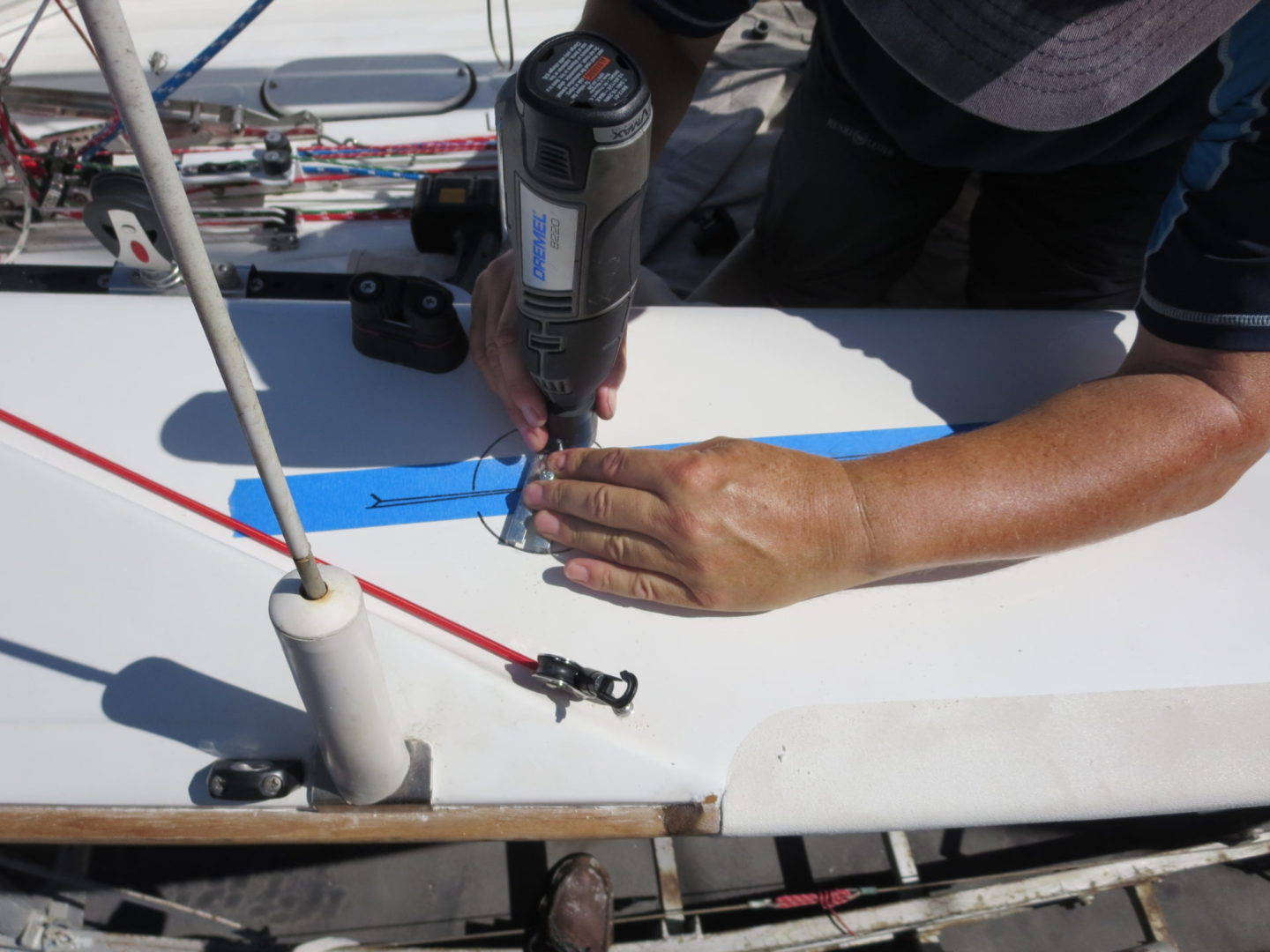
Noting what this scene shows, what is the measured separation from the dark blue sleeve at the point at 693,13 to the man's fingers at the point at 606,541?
632 millimetres

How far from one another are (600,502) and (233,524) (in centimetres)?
37

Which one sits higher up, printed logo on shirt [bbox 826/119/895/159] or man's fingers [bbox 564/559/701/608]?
printed logo on shirt [bbox 826/119/895/159]

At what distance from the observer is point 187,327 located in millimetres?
1057

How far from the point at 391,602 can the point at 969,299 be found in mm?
1255

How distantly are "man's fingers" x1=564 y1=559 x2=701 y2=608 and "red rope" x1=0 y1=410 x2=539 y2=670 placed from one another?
10 centimetres

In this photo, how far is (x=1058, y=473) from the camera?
3.03ft

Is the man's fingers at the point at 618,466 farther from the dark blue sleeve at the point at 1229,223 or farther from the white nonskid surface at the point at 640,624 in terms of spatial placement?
the dark blue sleeve at the point at 1229,223

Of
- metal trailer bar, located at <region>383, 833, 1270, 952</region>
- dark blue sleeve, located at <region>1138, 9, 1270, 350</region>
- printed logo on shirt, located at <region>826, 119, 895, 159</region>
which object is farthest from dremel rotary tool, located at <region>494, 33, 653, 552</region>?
metal trailer bar, located at <region>383, 833, 1270, 952</region>

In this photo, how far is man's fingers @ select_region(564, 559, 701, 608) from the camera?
34.4 inches

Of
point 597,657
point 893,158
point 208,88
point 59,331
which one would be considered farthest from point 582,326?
point 208,88

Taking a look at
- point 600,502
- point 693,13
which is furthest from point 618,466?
point 693,13

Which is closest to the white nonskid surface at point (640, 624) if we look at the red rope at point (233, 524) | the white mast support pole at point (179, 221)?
the red rope at point (233, 524)

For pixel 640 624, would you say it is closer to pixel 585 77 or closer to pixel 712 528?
pixel 712 528

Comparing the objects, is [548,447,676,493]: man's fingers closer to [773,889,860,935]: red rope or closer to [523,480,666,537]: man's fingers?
[523,480,666,537]: man's fingers
